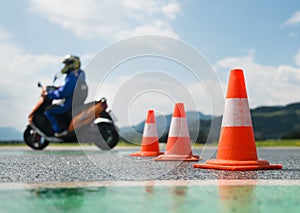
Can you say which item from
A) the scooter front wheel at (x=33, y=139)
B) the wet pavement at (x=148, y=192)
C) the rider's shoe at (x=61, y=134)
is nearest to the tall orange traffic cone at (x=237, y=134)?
the wet pavement at (x=148, y=192)

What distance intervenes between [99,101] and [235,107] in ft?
18.8

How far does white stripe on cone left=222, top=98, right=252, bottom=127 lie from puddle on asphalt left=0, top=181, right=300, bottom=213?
176 cm

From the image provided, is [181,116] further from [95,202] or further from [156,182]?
[95,202]

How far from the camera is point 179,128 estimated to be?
736cm

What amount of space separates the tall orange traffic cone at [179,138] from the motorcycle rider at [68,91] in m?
4.30

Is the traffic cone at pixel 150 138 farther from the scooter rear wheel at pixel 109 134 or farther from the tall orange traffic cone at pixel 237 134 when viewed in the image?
the tall orange traffic cone at pixel 237 134

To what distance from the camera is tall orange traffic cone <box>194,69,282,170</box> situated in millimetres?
5516

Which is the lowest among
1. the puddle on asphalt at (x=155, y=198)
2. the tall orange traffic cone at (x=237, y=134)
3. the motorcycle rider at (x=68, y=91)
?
the puddle on asphalt at (x=155, y=198)

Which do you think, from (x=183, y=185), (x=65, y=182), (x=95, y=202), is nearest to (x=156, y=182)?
(x=183, y=185)

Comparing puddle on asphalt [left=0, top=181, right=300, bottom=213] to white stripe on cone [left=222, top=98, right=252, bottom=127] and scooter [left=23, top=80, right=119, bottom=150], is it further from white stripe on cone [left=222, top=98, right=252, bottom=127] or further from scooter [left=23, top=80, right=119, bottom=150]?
scooter [left=23, top=80, right=119, bottom=150]

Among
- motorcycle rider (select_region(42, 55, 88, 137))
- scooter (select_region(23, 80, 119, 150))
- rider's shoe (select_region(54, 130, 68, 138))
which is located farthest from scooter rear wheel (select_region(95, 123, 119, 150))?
rider's shoe (select_region(54, 130, 68, 138))

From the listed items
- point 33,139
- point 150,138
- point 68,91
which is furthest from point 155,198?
point 33,139

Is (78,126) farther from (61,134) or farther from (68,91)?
(68,91)

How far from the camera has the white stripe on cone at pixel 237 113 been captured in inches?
221
